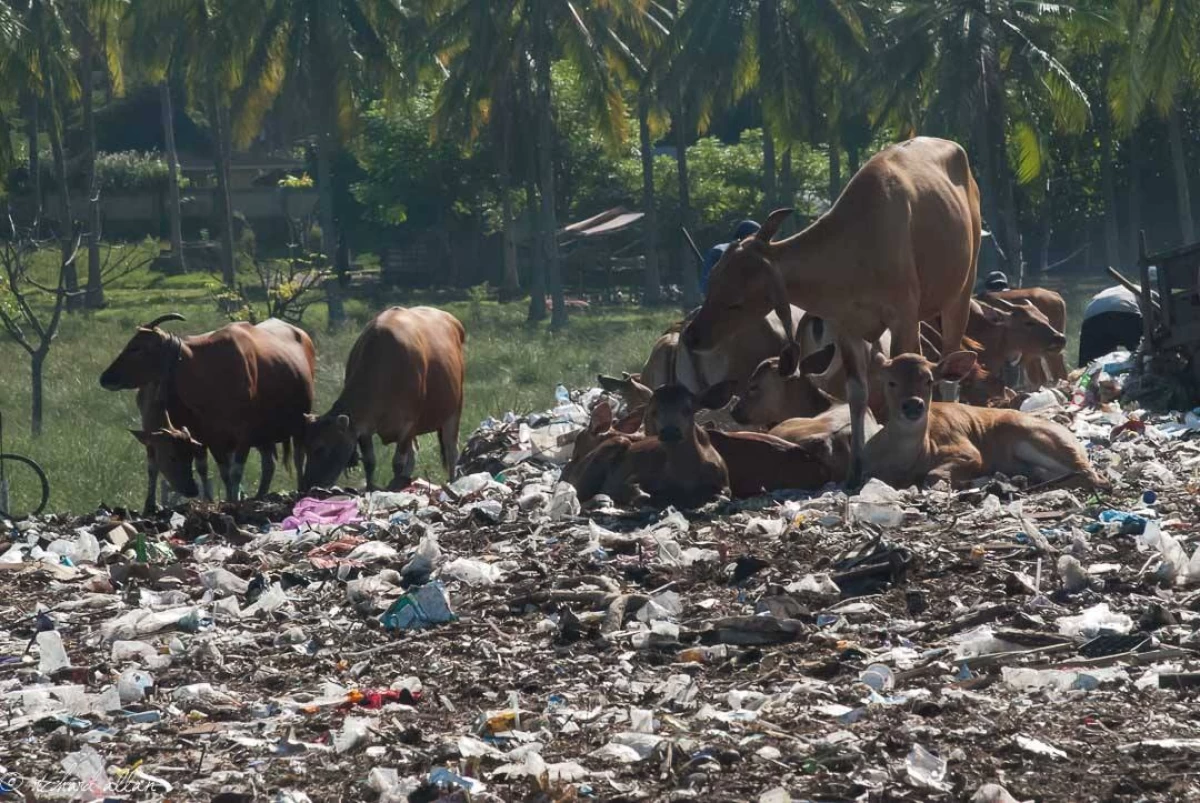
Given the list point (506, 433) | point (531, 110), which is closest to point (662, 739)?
point (506, 433)

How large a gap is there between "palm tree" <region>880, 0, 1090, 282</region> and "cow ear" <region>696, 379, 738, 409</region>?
26.6 meters

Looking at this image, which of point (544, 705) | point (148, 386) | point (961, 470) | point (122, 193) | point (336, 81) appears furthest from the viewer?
point (122, 193)

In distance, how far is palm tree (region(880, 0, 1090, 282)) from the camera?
36562 millimetres

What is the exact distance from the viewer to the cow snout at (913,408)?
32.8ft

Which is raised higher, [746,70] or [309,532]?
[746,70]

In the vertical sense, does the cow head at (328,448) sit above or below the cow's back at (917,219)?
below

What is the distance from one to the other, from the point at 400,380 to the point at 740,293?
4652 mm

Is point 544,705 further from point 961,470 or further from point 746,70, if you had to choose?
point 746,70

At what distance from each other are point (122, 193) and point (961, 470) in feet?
166

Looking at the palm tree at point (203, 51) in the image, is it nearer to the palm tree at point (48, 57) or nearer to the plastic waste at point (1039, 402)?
A: the palm tree at point (48, 57)

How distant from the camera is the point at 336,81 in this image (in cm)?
3922

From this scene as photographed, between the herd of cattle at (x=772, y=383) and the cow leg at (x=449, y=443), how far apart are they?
2 cm

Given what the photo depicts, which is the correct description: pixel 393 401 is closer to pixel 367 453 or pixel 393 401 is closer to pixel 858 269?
pixel 367 453

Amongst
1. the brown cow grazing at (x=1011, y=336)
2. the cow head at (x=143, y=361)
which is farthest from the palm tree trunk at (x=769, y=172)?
the cow head at (x=143, y=361)
